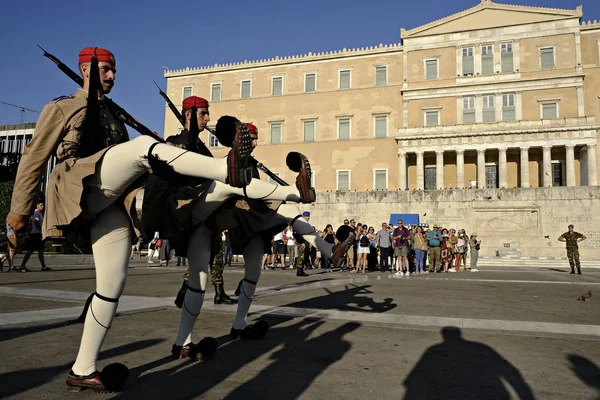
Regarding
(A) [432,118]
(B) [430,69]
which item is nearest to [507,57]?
(B) [430,69]

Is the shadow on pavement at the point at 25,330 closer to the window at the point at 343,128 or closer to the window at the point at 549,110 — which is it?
the window at the point at 343,128

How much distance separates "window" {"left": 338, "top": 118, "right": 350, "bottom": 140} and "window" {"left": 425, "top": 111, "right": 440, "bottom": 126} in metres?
7.86

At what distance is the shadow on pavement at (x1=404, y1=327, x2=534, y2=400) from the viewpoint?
2.41 metres

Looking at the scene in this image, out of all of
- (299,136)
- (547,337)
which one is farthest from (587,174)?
(547,337)

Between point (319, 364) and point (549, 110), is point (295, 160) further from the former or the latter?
point (549, 110)

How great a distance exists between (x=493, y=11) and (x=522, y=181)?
16.2m

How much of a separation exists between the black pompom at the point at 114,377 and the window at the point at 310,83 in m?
45.4

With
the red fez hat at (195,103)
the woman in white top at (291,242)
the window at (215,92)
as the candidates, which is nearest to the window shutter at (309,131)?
the window at (215,92)

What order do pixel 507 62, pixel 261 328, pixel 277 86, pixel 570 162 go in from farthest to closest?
pixel 277 86, pixel 507 62, pixel 570 162, pixel 261 328

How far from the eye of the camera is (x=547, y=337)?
400 centimetres

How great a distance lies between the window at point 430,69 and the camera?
137ft

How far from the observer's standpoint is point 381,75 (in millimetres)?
43750

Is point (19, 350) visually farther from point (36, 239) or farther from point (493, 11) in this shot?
point (493, 11)

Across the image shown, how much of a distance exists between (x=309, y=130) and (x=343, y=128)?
373cm
